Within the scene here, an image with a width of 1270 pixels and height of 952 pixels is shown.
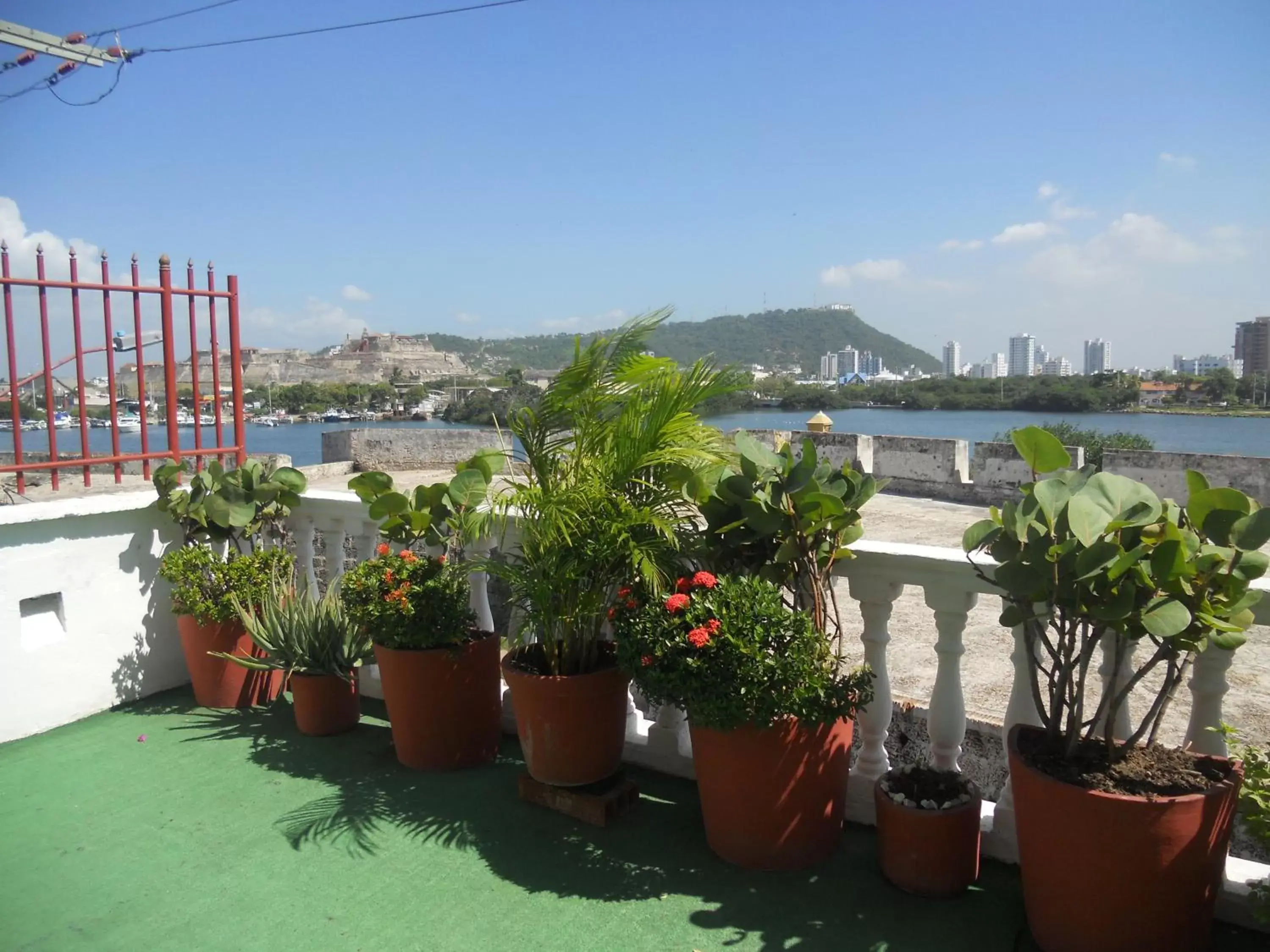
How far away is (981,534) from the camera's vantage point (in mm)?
1951

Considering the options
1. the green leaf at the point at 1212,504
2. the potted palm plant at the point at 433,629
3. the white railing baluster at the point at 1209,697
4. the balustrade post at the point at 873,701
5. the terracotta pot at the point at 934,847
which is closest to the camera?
the green leaf at the point at 1212,504

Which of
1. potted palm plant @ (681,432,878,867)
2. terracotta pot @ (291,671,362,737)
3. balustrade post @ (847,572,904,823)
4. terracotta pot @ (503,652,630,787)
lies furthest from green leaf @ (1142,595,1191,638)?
terracotta pot @ (291,671,362,737)

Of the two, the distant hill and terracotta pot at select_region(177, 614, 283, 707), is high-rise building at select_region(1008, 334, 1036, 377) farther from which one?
terracotta pot at select_region(177, 614, 283, 707)

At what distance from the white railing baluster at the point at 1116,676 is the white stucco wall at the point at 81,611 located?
11.8 ft

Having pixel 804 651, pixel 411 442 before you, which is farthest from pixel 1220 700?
pixel 411 442

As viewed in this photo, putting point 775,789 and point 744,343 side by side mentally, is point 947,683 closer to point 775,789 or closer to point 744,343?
point 775,789

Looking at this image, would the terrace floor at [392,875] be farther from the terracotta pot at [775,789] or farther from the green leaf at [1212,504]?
the green leaf at [1212,504]

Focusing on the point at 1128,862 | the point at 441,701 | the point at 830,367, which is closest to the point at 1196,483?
the point at 1128,862

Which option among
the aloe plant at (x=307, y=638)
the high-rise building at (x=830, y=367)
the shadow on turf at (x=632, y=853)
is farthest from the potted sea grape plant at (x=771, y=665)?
the high-rise building at (x=830, y=367)

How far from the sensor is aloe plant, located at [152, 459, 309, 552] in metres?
3.62

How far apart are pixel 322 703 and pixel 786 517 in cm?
203

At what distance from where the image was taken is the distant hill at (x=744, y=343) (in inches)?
112

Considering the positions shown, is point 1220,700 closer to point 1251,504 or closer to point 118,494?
point 1251,504

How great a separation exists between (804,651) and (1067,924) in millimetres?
782
